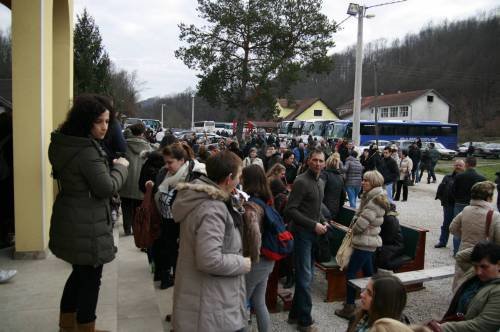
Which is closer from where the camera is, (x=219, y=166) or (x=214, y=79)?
(x=219, y=166)

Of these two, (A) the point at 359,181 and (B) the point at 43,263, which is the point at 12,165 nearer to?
(B) the point at 43,263

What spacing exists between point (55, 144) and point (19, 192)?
2.54 meters

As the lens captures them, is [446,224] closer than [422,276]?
No

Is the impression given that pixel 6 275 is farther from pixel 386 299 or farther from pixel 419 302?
pixel 419 302

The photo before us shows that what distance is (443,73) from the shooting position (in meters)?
80.4

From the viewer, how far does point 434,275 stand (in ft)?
17.2

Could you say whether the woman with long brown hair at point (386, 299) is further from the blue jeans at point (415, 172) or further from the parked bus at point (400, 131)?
the parked bus at point (400, 131)

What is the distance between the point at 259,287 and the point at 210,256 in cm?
141

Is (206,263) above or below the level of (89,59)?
below

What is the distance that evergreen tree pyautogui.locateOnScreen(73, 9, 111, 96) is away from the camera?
17281 mm

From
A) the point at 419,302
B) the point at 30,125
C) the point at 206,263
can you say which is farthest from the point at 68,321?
the point at 419,302

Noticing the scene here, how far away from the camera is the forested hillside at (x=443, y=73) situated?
72.8m

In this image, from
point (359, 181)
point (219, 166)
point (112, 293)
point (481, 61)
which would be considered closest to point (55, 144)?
point (219, 166)

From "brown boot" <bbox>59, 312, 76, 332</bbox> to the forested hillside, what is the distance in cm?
6424
